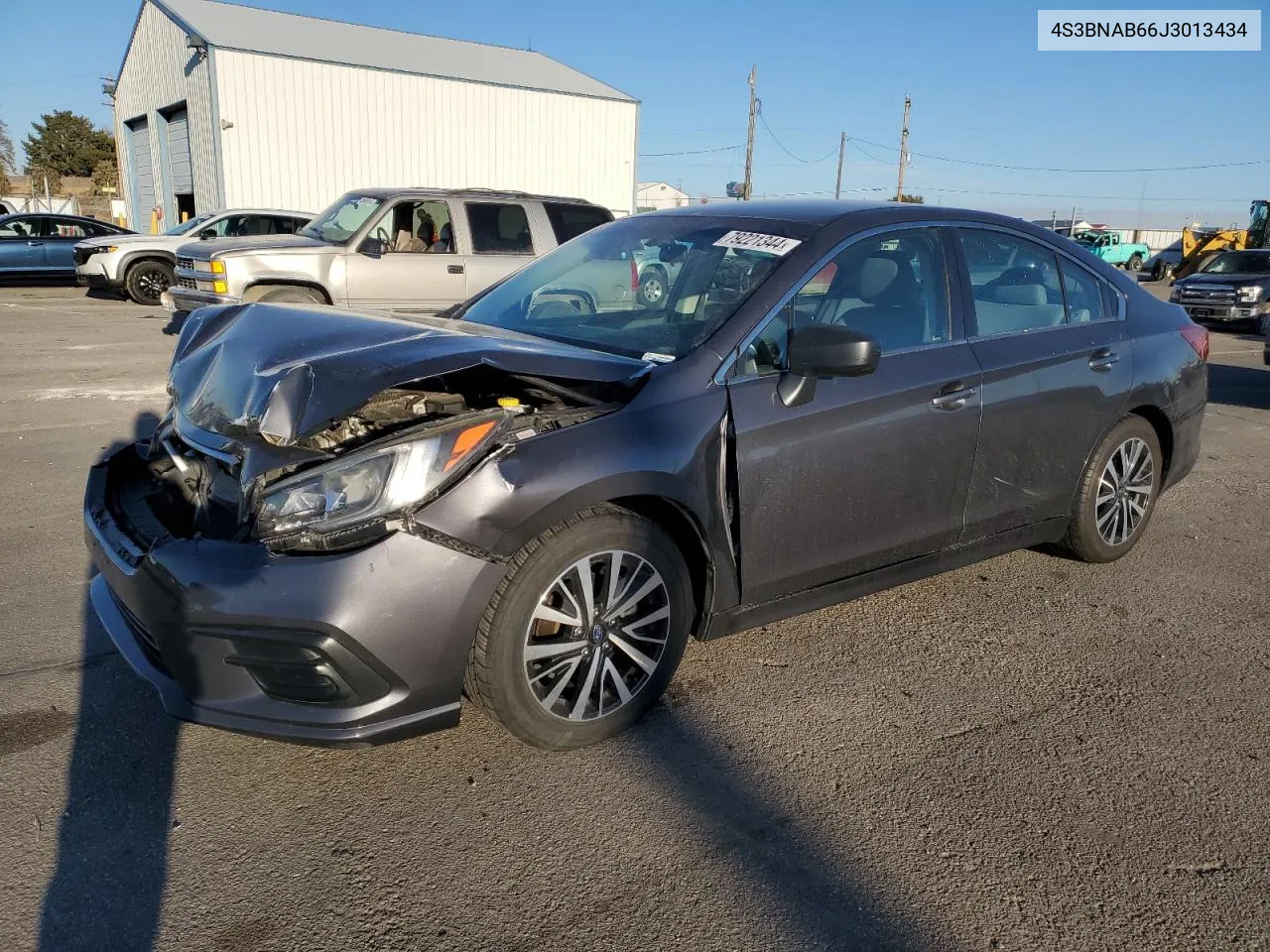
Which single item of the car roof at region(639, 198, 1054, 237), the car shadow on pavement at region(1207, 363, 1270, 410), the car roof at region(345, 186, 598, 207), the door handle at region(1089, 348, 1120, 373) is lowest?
the car shadow on pavement at region(1207, 363, 1270, 410)

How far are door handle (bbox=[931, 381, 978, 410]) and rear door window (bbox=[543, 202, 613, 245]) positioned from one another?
8.11 meters

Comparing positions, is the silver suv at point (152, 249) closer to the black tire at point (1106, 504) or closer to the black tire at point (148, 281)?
the black tire at point (148, 281)

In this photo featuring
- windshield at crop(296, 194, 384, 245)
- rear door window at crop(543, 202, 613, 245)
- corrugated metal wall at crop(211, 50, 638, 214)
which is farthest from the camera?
corrugated metal wall at crop(211, 50, 638, 214)

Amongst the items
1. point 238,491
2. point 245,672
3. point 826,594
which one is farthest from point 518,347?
point 826,594

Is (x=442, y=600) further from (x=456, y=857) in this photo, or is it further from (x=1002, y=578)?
(x=1002, y=578)

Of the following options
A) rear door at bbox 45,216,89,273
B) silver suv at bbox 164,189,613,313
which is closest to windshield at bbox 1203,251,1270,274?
silver suv at bbox 164,189,613,313

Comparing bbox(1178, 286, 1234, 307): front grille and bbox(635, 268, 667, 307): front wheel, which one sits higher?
bbox(635, 268, 667, 307): front wheel

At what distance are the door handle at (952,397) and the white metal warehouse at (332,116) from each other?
81.7 feet

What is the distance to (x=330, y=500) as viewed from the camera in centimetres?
261

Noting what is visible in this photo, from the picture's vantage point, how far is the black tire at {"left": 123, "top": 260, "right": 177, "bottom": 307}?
54.7ft

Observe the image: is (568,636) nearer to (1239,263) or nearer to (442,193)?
(442,193)

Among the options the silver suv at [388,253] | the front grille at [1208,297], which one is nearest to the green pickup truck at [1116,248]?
the front grille at [1208,297]

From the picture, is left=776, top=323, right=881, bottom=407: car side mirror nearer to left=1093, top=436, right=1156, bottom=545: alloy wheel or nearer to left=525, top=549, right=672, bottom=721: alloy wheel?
left=525, top=549, right=672, bottom=721: alloy wheel

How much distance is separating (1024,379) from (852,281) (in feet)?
2.99
